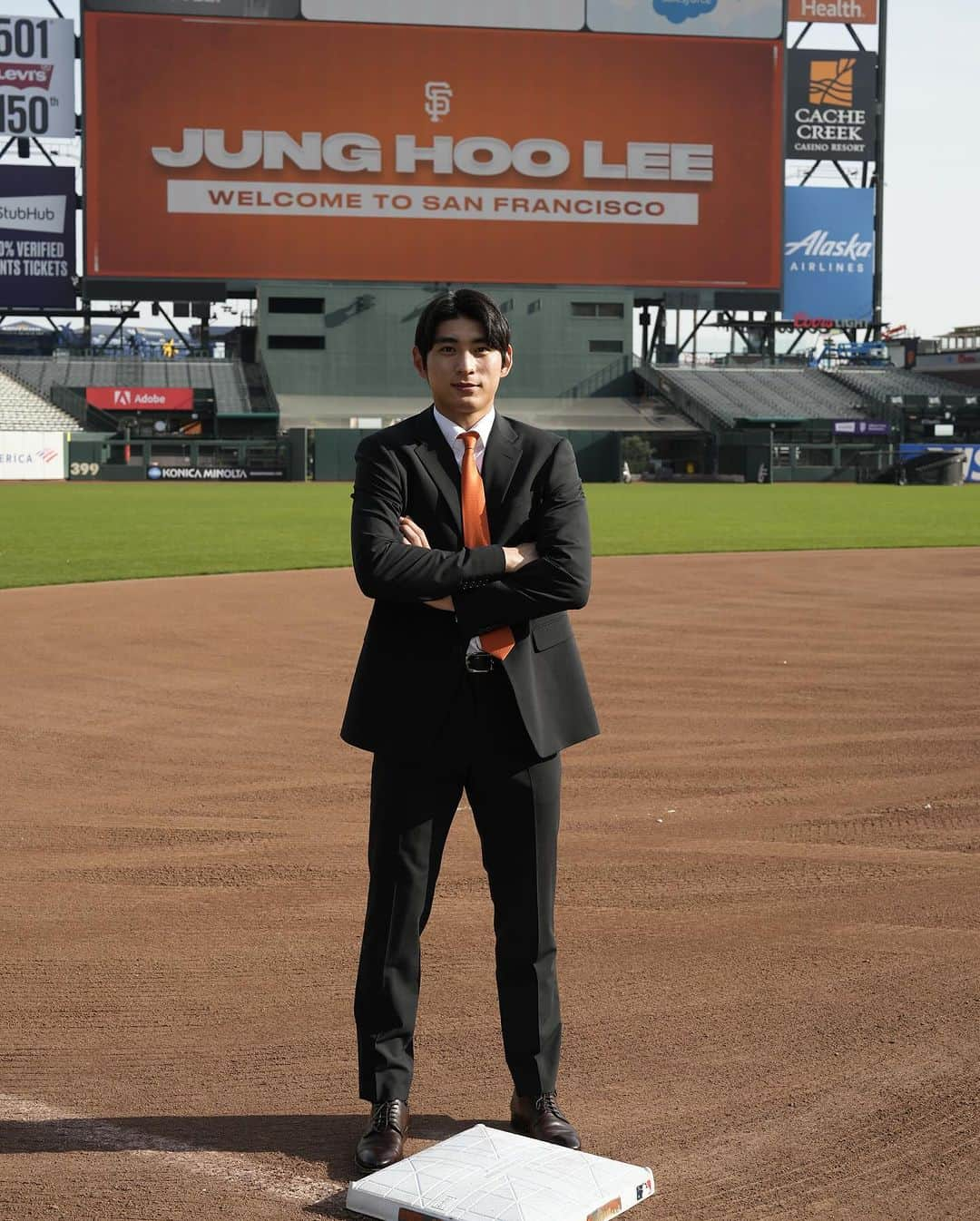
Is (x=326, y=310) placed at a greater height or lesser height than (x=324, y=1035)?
greater

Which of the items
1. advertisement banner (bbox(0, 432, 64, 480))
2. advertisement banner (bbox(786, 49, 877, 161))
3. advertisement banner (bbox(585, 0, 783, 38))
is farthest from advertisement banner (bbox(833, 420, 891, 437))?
advertisement banner (bbox(0, 432, 64, 480))

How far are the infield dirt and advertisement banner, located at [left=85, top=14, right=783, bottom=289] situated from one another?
5381cm

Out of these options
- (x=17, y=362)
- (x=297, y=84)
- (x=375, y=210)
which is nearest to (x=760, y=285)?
(x=375, y=210)

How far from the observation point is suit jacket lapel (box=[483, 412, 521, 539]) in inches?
147

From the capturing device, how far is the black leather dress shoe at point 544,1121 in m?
3.62

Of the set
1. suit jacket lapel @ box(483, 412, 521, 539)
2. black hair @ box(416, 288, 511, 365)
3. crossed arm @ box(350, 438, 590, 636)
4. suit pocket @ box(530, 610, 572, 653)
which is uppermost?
black hair @ box(416, 288, 511, 365)

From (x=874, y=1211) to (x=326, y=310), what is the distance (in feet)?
210

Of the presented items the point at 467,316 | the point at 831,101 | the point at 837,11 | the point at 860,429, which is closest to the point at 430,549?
the point at 467,316

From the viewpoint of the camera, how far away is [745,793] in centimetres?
753

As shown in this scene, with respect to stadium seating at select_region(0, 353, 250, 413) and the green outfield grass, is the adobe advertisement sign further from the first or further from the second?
the green outfield grass

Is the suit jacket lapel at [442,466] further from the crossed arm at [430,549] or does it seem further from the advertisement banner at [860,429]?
the advertisement banner at [860,429]

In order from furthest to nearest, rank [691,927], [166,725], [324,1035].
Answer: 1. [166,725]
2. [691,927]
3. [324,1035]

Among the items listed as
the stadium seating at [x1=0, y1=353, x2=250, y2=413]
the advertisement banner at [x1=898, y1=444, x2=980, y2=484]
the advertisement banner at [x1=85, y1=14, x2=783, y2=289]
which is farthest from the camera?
the stadium seating at [x1=0, y1=353, x2=250, y2=413]

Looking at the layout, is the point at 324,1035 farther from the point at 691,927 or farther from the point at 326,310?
the point at 326,310
